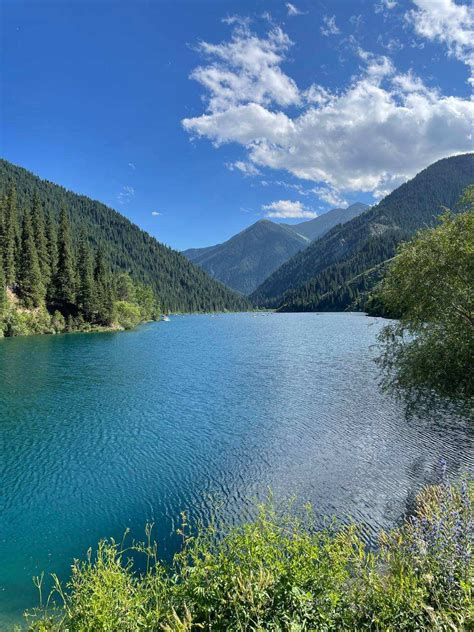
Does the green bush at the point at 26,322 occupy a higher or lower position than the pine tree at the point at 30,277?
lower

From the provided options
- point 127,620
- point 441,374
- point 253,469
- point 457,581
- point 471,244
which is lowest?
point 253,469

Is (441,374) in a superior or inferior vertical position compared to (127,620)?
superior

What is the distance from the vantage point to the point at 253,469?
72.4 feet

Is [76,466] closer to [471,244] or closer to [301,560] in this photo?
[301,560]

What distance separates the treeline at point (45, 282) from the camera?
314ft

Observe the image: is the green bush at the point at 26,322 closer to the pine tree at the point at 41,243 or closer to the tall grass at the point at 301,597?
the pine tree at the point at 41,243

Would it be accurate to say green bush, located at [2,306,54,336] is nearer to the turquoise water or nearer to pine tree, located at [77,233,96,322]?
pine tree, located at [77,233,96,322]

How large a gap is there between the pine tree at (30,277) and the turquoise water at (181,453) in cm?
5499

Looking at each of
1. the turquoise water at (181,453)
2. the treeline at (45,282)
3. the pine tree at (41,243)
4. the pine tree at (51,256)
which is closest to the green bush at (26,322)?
the treeline at (45,282)

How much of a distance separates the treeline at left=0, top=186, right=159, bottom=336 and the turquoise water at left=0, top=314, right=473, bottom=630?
5199 centimetres

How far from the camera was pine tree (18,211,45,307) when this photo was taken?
9775cm

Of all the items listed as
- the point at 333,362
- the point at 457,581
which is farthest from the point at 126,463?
the point at 333,362

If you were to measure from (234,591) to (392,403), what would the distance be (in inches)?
1223

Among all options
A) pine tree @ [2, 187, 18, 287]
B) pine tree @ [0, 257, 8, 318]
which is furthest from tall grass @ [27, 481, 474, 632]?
pine tree @ [2, 187, 18, 287]
